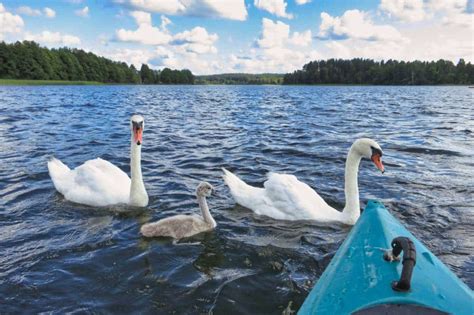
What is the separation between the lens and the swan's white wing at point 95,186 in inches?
337

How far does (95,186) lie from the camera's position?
8.63 m

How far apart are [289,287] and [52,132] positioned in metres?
16.5

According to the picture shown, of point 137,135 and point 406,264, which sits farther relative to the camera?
point 137,135

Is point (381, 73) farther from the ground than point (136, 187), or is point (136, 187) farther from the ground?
point (381, 73)

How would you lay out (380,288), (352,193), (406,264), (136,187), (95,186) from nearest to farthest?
(406,264) < (380,288) < (352,193) < (136,187) < (95,186)

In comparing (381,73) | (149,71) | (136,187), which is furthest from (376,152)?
(149,71)

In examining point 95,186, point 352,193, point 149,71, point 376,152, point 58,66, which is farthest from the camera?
point 149,71

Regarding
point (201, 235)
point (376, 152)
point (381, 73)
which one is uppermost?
point (381, 73)

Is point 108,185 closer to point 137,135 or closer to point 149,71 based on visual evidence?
point 137,135

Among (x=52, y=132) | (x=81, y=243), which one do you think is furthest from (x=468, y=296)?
(x=52, y=132)

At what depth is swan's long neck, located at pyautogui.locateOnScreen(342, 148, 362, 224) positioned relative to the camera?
770 cm

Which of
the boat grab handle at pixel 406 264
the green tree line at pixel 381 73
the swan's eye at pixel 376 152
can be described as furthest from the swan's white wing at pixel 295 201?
the green tree line at pixel 381 73

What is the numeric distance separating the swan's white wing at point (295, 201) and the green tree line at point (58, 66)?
103670 millimetres

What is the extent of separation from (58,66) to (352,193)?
11786 cm
